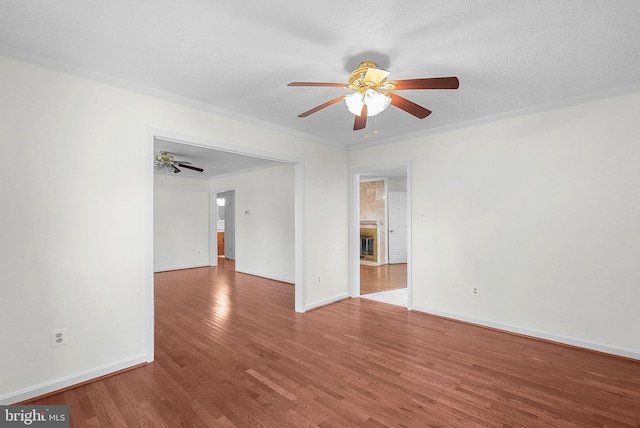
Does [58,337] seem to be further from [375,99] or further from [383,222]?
[383,222]

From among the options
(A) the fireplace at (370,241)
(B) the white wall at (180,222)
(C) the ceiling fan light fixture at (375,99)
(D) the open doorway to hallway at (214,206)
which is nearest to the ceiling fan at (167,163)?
(D) the open doorway to hallway at (214,206)

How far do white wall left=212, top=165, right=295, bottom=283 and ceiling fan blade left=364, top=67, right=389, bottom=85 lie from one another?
3.97m

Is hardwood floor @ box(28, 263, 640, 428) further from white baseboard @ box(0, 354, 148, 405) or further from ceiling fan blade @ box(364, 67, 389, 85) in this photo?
ceiling fan blade @ box(364, 67, 389, 85)

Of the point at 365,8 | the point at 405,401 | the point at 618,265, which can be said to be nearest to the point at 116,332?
the point at 405,401

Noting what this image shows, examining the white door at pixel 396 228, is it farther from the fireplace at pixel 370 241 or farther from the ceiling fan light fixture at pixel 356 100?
the ceiling fan light fixture at pixel 356 100

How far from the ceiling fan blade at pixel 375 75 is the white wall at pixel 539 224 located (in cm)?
216

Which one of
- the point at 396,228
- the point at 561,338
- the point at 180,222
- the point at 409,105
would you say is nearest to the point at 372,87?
the point at 409,105

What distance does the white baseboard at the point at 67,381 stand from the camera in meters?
2.05

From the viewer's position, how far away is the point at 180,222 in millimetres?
7488

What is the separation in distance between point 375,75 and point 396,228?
665 cm

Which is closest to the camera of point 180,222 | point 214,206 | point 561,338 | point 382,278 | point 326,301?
point 561,338

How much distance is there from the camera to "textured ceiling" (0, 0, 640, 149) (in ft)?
5.52

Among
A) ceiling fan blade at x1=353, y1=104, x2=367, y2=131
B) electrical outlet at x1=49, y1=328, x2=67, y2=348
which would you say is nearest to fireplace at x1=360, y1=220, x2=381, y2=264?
ceiling fan blade at x1=353, y1=104, x2=367, y2=131

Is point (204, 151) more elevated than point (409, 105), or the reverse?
point (204, 151)
